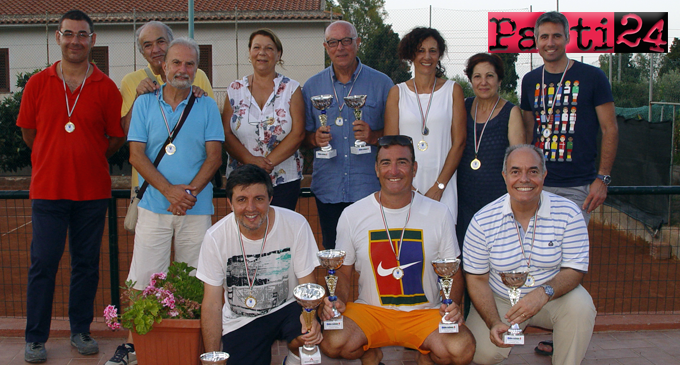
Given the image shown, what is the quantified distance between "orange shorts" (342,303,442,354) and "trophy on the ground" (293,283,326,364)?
13.7 inches

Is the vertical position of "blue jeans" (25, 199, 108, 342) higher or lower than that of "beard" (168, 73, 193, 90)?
lower

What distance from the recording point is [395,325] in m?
3.39

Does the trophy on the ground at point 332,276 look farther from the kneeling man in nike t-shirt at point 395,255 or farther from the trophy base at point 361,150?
the trophy base at point 361,150

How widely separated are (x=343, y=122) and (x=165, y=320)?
6.08 feet

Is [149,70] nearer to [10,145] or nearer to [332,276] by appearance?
[332,276]

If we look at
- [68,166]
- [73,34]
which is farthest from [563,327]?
[73,34]

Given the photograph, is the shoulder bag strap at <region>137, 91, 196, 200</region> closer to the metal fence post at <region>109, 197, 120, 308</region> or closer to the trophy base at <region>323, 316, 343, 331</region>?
the metal fence post at <region>109, 197, 120, 308</region>

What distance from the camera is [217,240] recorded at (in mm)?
3320

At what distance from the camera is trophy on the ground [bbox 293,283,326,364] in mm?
2994

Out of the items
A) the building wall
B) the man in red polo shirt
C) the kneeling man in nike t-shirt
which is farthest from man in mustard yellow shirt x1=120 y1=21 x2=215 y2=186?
the building wall

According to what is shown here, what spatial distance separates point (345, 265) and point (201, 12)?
18.0 meters

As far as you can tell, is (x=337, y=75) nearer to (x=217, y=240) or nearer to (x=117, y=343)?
(x=217, y=240)

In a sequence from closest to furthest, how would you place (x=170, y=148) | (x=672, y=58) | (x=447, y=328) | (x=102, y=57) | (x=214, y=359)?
(x=214, y=359), (x=447, y=328), (x=170, y=148), (x=102, y=57), (x=672, y=58)

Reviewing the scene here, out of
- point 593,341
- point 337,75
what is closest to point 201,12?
point 337,75
